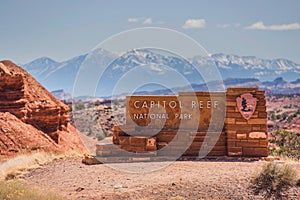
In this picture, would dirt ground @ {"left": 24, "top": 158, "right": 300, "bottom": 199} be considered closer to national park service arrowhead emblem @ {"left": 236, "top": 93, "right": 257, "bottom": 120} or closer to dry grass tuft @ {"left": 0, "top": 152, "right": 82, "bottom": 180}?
dry grass tuft @ {"left": 0, "top": 152, "right": 82, "bottom": 180}

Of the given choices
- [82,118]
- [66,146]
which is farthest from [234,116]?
[82,118]

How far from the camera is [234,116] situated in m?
13.1

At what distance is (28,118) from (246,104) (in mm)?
10970

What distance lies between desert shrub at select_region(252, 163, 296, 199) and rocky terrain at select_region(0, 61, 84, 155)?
35.2ft

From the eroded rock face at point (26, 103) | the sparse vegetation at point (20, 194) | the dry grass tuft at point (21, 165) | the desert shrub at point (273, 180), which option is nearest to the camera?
the sparse vegetation at point (20, 194)

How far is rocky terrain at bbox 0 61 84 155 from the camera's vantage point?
1738 centimetres

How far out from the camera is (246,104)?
13.1m

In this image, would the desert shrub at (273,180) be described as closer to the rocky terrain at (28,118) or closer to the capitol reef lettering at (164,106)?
the capitol reef lettering at (164,106)

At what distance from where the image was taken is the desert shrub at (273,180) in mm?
8797

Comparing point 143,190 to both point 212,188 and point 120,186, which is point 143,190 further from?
point 212,188

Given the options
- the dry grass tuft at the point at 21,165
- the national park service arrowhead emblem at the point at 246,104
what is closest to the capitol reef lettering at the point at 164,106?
the national park service arrowhead emblem at the point at 246,104

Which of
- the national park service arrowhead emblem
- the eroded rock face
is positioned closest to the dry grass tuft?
the eroded rock face

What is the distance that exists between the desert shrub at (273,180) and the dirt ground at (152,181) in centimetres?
18

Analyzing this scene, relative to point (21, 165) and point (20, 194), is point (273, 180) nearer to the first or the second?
point (20, 194)
